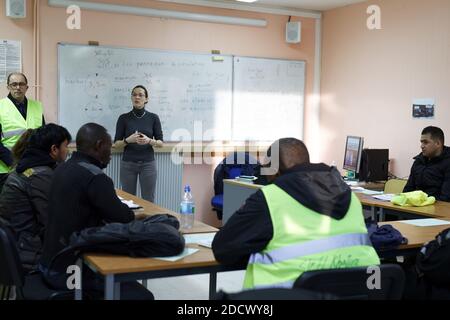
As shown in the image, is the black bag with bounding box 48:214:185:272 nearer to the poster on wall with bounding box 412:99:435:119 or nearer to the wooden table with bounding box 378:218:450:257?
the wooden table with bounding box 378:218:450:257

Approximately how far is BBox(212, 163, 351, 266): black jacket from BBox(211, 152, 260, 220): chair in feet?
14.3

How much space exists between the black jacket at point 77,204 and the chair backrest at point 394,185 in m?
3.62

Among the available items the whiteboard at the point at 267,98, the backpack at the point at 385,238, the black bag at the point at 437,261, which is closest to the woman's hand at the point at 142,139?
the whiteboard at the point at 267,98

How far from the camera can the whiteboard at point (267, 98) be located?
23.3 ft

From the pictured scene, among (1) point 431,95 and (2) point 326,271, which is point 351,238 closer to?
(2) point 326,271

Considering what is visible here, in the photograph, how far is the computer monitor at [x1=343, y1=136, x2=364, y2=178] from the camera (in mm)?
5922

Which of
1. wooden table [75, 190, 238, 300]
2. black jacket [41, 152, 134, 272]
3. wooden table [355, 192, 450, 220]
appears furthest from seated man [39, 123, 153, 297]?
wooden table [355, 192, 450, 220]

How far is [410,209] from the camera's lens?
14.3 ft

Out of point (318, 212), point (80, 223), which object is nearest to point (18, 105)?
point (80, 223)

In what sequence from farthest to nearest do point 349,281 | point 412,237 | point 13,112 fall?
point 13,112 → point 412,237 → point 349,281

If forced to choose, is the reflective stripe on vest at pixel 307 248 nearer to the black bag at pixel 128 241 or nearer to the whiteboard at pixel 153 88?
the black bag at pixel 128 241

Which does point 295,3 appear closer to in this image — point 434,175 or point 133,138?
point 133,138

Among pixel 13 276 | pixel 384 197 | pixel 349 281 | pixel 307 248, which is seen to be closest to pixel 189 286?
pixel 384 197

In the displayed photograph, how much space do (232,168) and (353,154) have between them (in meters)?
1.58
